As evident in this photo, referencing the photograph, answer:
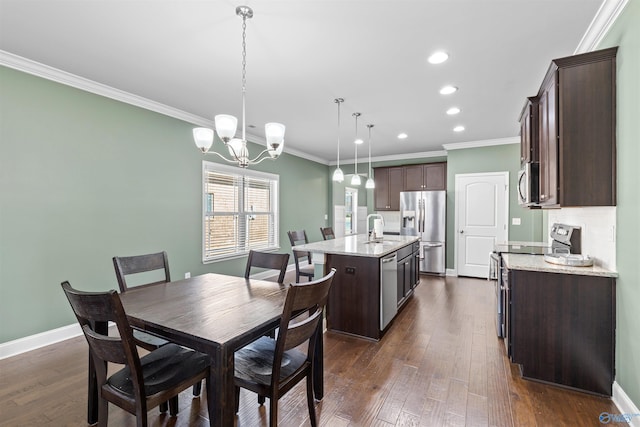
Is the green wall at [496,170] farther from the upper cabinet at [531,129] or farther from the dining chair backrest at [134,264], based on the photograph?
the dining chair backrest at [134,264]

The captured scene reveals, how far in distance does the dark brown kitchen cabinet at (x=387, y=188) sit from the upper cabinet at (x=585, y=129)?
458cm

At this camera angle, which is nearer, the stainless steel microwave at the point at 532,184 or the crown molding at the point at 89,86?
the crown molding at the point at 89,86

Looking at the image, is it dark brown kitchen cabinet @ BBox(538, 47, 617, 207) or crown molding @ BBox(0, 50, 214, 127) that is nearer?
dark brown kitchen cabinet @ BBox(538, 47, 617, 207)

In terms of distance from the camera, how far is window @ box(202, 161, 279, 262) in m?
4.50

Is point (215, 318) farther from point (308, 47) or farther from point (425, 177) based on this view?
point (425, 177)

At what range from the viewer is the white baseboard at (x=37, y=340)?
259cm

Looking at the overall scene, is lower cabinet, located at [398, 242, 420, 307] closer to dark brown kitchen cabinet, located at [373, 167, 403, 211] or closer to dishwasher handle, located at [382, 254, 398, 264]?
dishwasher handle, located at [382, 254, 398, 264]

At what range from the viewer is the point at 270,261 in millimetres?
2498

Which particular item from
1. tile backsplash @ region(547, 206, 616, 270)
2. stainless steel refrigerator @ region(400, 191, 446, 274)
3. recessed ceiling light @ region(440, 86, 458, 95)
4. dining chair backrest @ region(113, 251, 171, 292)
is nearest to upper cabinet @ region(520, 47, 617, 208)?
Result: tile backsplash @ region(547, 206, 616, 270)

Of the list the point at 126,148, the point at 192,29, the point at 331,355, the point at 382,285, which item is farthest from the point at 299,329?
the point at 126,148

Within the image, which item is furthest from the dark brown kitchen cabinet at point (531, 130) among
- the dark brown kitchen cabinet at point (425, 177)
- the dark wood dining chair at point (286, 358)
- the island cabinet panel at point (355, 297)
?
the dark brown kitchen cabinet at point (425, 177)

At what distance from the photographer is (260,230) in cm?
550

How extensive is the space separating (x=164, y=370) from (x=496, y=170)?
5.95 metres

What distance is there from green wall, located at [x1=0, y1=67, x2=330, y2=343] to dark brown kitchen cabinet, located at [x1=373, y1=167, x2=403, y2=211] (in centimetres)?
420
